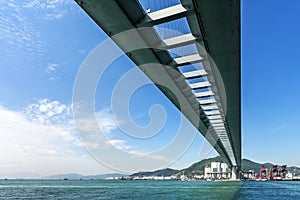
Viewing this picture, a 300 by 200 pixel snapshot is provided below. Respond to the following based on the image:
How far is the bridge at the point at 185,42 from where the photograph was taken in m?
5.94

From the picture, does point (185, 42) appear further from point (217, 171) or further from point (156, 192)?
point (217, 171)

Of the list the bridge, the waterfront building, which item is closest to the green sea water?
the bridge

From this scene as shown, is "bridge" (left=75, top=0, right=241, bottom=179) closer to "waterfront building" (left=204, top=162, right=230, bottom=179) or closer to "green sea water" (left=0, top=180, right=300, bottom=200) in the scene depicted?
"green sea water" (left=0, top=180, right=300, bottom=200)

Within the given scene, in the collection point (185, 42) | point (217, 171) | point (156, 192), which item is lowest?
point (217, 171)

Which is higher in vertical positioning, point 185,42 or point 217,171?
point 185,42

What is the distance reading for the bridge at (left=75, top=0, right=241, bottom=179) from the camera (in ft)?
19.5

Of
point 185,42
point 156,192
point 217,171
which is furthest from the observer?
point 217,171

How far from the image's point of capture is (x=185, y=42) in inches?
307

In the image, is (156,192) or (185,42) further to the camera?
(156,192)

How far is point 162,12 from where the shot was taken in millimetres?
6574

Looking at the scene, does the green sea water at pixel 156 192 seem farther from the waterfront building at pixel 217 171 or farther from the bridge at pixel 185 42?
the waterfront building at pixel 217 171

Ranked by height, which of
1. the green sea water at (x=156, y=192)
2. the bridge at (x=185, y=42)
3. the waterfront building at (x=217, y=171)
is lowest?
the waterfront building at (x=217, y=171)

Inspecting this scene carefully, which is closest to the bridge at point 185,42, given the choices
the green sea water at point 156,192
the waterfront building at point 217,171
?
the green sea water at point 156,192

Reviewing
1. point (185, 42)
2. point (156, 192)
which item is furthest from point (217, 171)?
point (185, 42)
